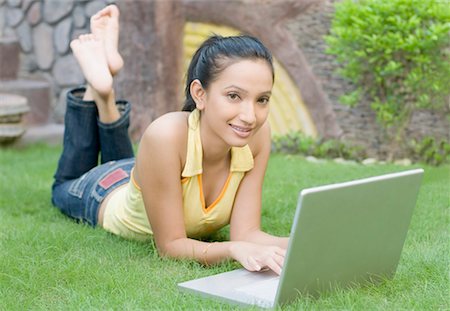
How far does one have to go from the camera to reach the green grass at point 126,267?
7.44 feet

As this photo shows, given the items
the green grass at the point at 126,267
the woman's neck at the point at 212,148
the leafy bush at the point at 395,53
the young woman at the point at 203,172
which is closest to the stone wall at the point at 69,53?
the leafy bush at the point at 395,53

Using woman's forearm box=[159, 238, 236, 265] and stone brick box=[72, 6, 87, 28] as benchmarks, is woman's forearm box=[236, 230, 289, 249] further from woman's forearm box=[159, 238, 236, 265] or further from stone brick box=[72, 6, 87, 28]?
stone brick box=[72, 6, 87, 28]

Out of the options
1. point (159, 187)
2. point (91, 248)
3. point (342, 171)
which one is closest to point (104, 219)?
point (91, 248)

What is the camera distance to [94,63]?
3604 millimetres

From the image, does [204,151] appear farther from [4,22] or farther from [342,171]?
[4,22]

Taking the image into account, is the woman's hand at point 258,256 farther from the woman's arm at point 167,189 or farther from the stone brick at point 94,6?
the stone brick at point 94,6

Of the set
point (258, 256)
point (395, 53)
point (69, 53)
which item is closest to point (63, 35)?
point (69, 53)

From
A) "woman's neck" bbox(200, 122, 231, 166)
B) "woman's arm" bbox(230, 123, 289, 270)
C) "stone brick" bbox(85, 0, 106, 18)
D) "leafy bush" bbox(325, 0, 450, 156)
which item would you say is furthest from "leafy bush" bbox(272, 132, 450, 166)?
"woman's neck" bbox(200, 122, 231, 166)

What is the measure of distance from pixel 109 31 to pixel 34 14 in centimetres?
275

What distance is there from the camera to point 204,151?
2.85m

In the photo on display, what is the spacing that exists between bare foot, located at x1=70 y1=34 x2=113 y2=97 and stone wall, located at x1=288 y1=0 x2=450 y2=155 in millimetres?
2201

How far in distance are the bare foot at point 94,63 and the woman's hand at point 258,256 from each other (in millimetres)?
1170

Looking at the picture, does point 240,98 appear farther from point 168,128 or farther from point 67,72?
point 67,72

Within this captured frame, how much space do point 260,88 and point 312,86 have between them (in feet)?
10.3
